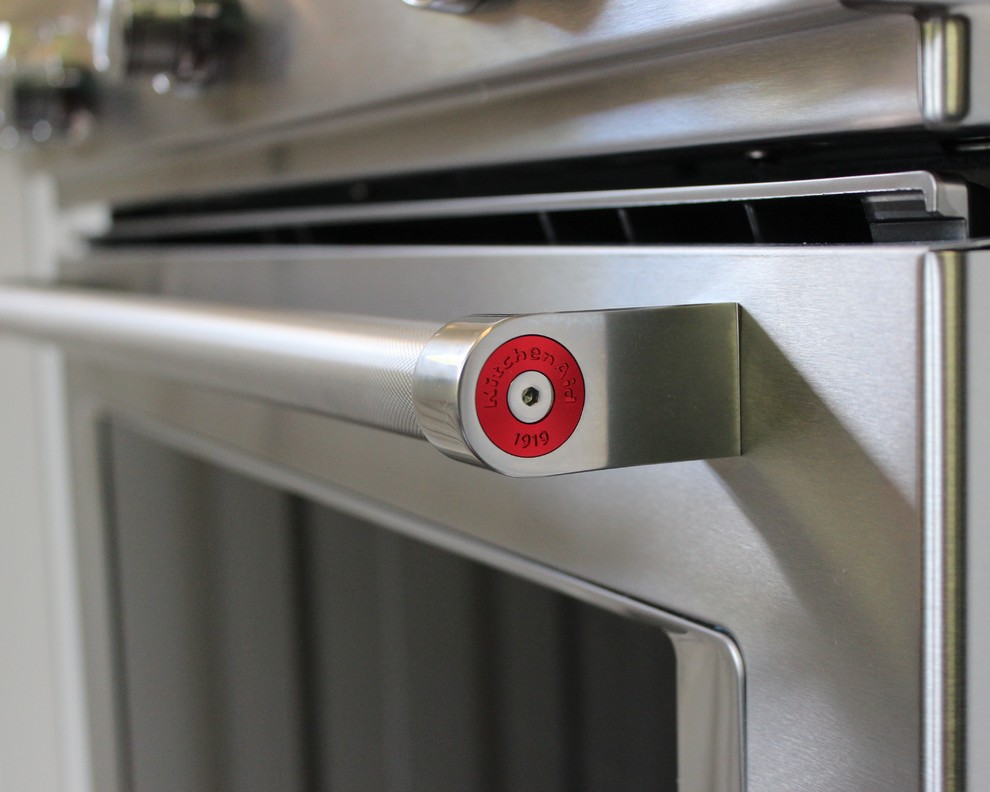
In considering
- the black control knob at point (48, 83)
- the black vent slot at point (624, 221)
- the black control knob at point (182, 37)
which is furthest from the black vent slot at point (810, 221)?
the black control knob at point (48, 83)

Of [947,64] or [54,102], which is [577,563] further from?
[54,102]

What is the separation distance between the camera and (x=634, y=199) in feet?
0.74

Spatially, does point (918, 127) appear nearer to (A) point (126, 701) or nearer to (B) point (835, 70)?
(B) point (835, 70)

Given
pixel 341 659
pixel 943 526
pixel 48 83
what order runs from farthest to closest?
pixel 48 83 → pixel 341 659 → pixel 943 526

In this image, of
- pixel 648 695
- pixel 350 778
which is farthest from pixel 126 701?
pixel 648 695

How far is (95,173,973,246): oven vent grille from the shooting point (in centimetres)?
18

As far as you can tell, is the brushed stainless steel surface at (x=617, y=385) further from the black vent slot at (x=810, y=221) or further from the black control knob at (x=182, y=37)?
the black control knob at (x=182, y=37)

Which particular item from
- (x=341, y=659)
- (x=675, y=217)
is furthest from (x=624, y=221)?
(x=341, y=659)

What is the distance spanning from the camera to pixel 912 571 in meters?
0.16

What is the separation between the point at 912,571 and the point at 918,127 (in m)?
0.07

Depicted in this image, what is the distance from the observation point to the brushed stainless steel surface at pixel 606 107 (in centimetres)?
17

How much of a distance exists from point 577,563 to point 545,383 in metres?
0.07

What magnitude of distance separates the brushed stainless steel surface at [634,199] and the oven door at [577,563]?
1 cm

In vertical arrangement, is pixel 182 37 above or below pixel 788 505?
above
